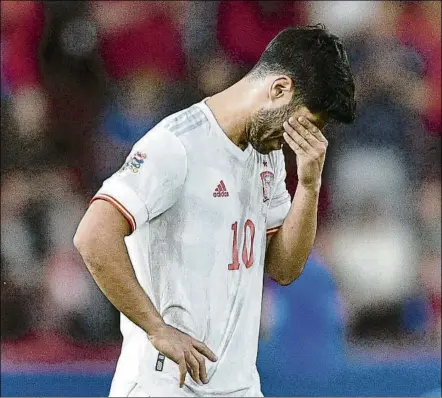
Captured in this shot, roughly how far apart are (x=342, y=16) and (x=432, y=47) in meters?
0.41

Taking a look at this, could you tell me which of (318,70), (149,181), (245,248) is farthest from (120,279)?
(318,70)

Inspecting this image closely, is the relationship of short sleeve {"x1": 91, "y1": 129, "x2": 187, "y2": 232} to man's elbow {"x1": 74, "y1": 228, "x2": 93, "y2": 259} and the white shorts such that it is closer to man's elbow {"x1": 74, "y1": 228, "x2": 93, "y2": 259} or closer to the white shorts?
man's elbow {"x1": 74, "y1": 228, "x2": 93, "y2": 259}

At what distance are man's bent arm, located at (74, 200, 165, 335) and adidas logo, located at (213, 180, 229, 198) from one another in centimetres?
22

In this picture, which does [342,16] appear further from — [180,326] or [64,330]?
[180,326]

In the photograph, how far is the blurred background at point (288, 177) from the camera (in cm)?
365

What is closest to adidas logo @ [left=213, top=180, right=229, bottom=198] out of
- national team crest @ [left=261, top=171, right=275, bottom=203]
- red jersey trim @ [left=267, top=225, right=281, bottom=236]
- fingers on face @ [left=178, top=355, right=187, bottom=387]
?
national team crest @ [left=261, top=171, right=275, bottom=203]

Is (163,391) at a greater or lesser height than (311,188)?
lesser

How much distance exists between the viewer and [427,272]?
12.6ft

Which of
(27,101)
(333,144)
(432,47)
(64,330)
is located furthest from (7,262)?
(432,47)

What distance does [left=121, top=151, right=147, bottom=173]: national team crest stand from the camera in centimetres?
178

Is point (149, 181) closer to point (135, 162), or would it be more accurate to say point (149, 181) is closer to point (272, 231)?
point (135, 162)

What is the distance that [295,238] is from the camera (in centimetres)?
205

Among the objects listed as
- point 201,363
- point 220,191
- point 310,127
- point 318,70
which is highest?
point 318,70

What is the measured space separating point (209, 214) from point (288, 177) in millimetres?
2032
